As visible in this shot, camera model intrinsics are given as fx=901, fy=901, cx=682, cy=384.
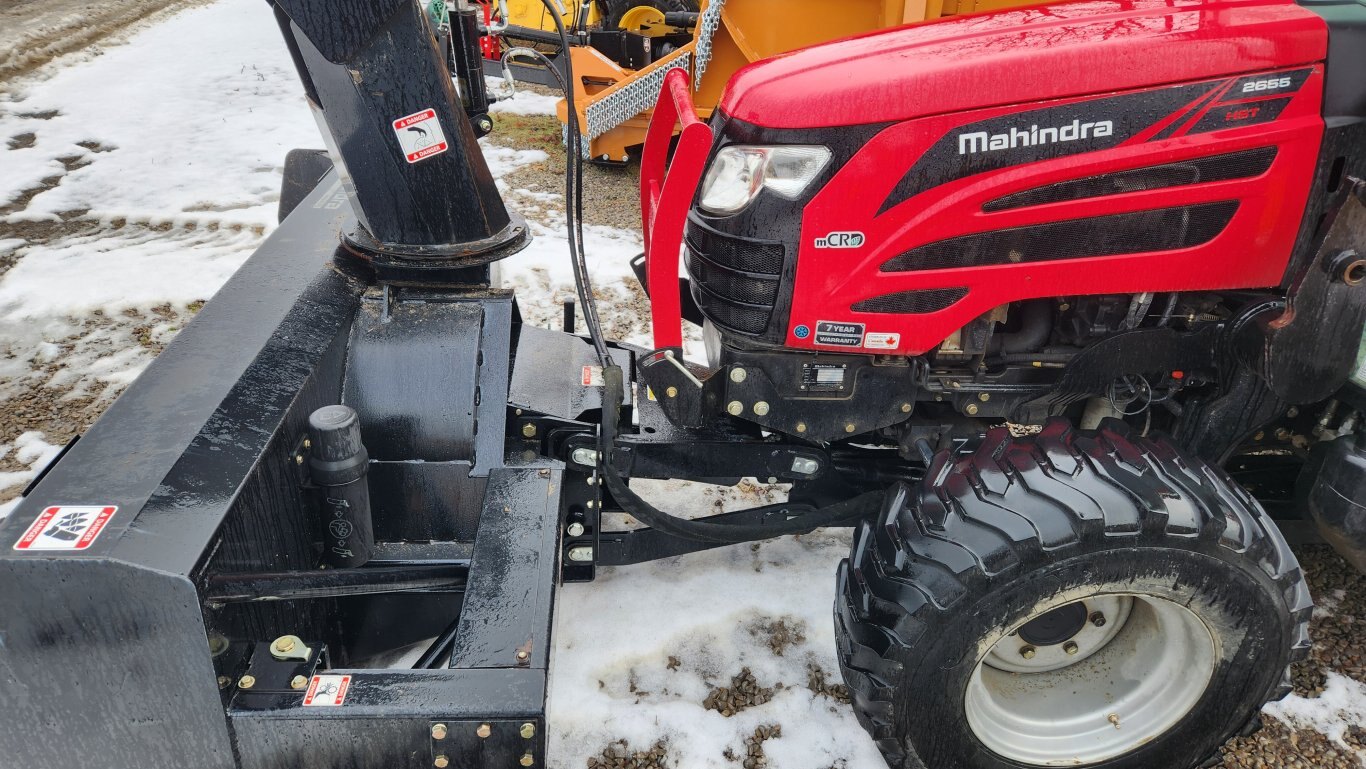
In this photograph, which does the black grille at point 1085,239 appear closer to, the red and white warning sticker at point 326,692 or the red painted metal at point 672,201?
the red painted metal at point 672,201

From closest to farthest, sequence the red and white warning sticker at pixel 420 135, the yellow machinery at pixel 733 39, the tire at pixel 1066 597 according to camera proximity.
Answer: the tire at pixel 1066 597 < the red and white warning sticker at pixel 420 135 < the yellow machinery at pixel 733 39

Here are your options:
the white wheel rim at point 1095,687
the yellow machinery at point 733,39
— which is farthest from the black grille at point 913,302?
the yellow machinery at point 733,39

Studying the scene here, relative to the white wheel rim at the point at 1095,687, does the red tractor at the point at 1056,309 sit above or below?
above

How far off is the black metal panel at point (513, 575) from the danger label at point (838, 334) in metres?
0.64

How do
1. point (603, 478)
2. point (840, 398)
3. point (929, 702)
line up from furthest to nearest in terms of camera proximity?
point (603, 478), point (840, 398), point (929, 702)

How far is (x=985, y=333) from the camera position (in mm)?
1952

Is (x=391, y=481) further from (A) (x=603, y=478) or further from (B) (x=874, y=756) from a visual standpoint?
(B) (x=874, y=756)

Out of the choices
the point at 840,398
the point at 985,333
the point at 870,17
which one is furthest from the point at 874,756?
the point at 870,17

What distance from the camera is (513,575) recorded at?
1658mm

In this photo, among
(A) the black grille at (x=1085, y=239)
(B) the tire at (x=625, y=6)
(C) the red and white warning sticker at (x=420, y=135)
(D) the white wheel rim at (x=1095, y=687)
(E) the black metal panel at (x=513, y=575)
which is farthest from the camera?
(B) the tire at (x=625, y=6)

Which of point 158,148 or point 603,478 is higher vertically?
point 603,478

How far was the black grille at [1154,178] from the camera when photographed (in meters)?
1.71

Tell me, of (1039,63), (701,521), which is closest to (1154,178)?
(1039,63)

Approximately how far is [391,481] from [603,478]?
1.70 feet
